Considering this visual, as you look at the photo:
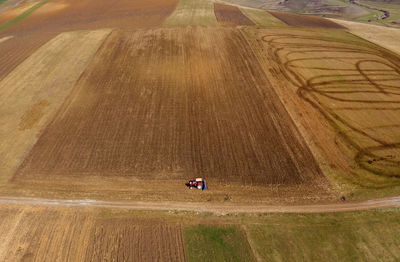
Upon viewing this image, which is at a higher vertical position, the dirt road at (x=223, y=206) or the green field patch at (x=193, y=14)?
the green field patch at (x=193, y=14)

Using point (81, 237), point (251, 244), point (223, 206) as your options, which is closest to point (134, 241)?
point (81, 237)

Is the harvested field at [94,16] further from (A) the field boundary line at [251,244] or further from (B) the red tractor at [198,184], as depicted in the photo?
(A) the field boundary line at [251,244]

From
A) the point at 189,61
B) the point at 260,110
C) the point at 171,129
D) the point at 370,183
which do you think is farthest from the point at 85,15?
the point at 370,183

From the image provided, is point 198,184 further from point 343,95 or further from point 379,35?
point 379,35

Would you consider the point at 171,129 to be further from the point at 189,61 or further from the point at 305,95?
the point at 305,95

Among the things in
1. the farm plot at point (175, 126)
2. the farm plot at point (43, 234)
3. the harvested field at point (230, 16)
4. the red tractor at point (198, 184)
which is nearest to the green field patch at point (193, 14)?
the harvested field at point (230, 16)

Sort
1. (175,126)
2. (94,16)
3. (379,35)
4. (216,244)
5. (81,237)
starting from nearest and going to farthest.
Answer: (216,244) → (81,237) → (175,126) → (379,35) → (94,16)

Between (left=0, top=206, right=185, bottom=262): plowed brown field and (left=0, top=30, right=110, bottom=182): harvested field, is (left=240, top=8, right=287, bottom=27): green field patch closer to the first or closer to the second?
(left=0, top=30, right=110, bottom=182): harvested field
